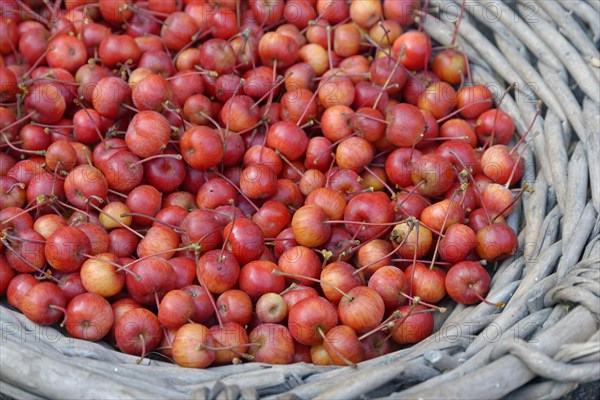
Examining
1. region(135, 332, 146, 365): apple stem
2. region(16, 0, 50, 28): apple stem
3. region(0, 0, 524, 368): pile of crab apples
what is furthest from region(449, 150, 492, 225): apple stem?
region(16, 0, 50, 28): apple stem

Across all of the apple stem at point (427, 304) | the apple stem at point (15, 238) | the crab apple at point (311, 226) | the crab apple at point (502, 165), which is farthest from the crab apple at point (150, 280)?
the crab apple at point (502, 165)

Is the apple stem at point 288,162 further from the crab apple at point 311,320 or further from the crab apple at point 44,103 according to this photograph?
the crab apple at point 44,103

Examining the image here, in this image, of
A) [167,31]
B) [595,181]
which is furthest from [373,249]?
[167,31]

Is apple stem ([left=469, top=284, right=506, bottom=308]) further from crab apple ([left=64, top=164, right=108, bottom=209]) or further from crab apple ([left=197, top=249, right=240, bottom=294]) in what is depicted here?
crab apple ([left=64, top=164, right=108, bottom=209])

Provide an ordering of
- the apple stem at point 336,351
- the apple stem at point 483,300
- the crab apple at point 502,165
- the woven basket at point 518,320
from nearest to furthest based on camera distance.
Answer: the woven basket at point 518,320
the apple stem at point 336,351
the apple stem at point 483,300
the crab apple at point 502,165

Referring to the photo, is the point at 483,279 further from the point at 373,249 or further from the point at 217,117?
the point at 217,117

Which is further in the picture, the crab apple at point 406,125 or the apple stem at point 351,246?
the crab apple at point 406,125
